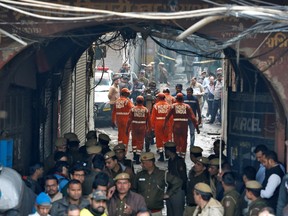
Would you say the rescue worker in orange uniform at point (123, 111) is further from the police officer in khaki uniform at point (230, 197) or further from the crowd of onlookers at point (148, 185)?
the police officer in khaki uniform at point (230, 197)

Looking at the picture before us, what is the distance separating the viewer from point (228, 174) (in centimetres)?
1366

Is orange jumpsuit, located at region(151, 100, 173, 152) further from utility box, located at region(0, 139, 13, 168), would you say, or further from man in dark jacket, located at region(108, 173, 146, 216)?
man in dark jacket, located at region(108, 173, 146, 216)

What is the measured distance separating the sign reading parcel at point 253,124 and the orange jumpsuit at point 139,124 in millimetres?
4503

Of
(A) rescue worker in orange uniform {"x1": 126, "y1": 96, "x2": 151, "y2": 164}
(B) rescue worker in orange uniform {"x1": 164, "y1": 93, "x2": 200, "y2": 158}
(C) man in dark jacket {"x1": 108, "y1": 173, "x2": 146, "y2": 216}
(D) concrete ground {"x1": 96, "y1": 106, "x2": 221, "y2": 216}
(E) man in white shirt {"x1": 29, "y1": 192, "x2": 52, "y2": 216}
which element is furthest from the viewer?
(D) concrete ground {"x1": 96, "y1": 106, "x2": 221, "y2": 216}

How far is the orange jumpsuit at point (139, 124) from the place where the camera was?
22.8 meters

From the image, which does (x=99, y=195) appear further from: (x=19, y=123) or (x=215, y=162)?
(x=19, y=123)

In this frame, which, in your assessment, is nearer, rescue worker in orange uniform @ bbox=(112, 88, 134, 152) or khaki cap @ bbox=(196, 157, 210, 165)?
khaki cap @ bbox=(196, 157, 210, 165)

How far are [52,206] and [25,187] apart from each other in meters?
0.61

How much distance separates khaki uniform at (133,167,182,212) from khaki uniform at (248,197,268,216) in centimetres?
208

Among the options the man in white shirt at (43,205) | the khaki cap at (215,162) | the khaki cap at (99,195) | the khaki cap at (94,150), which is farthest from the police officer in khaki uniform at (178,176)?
the man in white shirt at (43,205)

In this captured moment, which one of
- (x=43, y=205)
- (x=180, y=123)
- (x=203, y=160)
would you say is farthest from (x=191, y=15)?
(x=180, y=123)

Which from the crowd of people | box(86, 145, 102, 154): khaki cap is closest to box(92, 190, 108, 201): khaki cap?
the crowd of people

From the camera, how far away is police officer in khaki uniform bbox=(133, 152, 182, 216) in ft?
48.4

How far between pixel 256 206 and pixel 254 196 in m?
0.24
